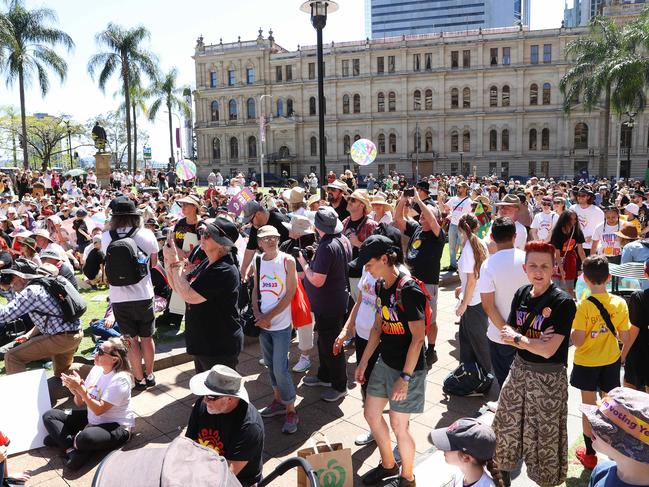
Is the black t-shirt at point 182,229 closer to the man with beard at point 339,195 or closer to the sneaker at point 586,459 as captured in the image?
the man with beard at point 339,195

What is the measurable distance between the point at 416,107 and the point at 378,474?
62639 mm

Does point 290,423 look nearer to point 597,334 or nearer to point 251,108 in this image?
point 597,334

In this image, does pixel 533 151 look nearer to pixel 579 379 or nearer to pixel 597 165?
pixel 597 165

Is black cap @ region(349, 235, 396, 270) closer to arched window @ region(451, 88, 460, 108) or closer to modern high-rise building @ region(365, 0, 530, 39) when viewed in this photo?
arched window @ region(451, 88, 460, 108)

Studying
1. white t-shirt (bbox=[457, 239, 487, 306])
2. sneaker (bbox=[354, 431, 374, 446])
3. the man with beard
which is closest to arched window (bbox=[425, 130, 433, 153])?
the man with beard

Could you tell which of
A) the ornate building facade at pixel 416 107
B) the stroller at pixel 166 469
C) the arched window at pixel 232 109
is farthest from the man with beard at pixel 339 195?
the arched window at pixel 232 109

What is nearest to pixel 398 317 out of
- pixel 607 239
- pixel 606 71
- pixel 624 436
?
pixel 624 436

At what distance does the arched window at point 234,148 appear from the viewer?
6944cm

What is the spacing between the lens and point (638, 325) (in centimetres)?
403

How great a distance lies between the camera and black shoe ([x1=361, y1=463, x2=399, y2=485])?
155 inches

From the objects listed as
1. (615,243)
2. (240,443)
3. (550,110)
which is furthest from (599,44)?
(240,443)

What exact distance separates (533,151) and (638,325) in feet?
201

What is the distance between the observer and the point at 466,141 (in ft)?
204

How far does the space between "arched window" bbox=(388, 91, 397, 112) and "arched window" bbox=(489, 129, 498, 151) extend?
12.1 meters
